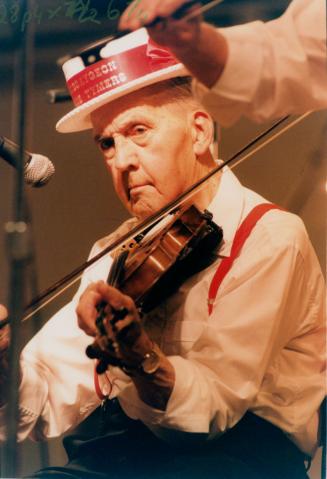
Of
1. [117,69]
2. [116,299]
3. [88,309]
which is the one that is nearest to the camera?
[116,299]

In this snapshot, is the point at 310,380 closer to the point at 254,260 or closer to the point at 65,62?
the point at 254,260

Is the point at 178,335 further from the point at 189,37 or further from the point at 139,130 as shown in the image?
the point at 189,37

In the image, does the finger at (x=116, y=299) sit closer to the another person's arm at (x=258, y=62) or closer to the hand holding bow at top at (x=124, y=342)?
the hand holding bow at top at (x=124, y=342)

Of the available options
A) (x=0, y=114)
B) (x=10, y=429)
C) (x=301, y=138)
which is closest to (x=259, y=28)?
(x=301, y=138)

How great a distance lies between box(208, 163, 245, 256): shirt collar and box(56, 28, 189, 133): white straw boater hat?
0.74ft

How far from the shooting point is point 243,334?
1.44m

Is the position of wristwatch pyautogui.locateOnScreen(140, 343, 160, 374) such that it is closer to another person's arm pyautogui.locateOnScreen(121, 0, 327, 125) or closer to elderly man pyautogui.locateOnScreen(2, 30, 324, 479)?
elderly man pyautogui.locateOnScreen(2, 30, 324, 479)

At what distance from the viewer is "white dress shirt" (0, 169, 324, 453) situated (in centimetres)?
142

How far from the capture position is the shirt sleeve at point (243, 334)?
1.42m

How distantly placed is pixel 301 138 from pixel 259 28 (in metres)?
0.23

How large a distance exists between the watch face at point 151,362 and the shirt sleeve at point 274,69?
0.47 meters

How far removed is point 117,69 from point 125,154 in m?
0.17

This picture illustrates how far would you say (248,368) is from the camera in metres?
1.44

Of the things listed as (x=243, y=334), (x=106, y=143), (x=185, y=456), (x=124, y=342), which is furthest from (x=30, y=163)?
(x=185, y=456)
